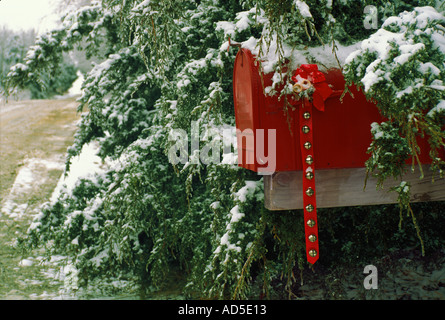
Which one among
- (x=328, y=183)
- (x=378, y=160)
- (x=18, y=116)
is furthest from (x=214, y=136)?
(x=18, y=116)

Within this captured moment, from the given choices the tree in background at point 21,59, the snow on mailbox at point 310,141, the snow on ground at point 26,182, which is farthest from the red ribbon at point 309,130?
the tree in background at point 21,59

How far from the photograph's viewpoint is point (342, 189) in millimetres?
2018

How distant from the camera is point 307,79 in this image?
1815 mm

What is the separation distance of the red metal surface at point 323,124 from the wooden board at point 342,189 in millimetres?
67

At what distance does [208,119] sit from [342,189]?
88 cm

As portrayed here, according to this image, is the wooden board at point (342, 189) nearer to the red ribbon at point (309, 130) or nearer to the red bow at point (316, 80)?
the red ribbon at point (309, 130)

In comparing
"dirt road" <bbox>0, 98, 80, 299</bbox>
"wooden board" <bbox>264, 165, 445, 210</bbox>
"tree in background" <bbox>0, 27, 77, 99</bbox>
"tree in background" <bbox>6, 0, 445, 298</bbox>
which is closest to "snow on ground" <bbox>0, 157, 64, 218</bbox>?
"dirt road" <bbox>0, 98, 80, 299</bbox>

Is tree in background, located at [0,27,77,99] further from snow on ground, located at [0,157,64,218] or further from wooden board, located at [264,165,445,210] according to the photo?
wooden board, located at [264,165,445,210]

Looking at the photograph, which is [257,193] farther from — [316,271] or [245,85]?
[316,271]

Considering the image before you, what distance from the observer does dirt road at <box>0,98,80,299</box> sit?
13.9 feet

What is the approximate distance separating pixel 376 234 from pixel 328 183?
1.62m

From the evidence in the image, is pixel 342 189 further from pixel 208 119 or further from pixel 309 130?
pixel 208 119

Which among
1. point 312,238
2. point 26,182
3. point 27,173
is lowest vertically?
point 312,238

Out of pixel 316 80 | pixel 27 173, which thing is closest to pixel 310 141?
pixel 316 80
